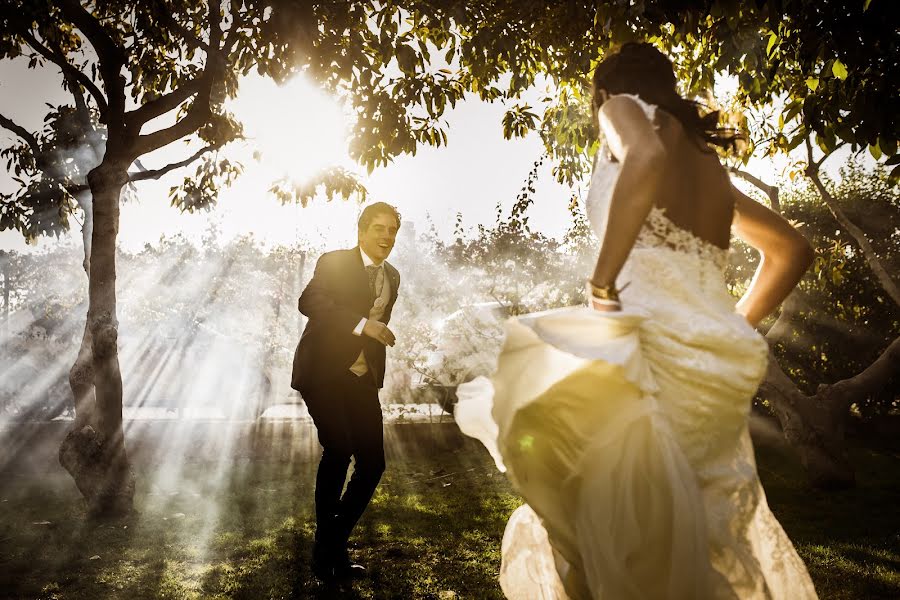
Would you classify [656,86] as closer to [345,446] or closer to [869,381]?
[345,446]

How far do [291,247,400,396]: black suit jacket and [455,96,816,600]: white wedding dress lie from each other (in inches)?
74.9

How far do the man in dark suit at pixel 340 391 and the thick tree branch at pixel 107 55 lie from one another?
3.31 metres

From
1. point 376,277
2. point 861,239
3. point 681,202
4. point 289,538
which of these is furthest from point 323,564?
point 861,239

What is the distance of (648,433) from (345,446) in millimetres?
2404

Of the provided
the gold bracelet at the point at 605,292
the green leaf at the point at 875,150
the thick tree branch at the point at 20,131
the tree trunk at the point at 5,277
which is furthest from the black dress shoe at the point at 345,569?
the tree trunk at the point at 5,277

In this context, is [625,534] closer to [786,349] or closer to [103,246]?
[103,246]

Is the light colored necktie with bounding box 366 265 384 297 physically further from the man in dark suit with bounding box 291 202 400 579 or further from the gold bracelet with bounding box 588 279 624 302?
the gold bracelet with bounding box 588 279 624 302

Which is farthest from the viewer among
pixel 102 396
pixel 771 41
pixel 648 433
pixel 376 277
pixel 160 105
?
pixel 160 105

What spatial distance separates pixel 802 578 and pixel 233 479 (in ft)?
21.9

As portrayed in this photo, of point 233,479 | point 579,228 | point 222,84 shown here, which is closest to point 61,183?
point 222,84

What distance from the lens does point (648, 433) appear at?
5.65 feet

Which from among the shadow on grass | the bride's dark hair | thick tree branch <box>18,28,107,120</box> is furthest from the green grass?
thick tree branch <box>18,28,107,120</box>

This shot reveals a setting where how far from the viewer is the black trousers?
3.60 metres

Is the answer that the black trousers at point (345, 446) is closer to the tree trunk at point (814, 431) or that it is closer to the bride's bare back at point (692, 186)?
the bride's bare back at point (692, 186)
